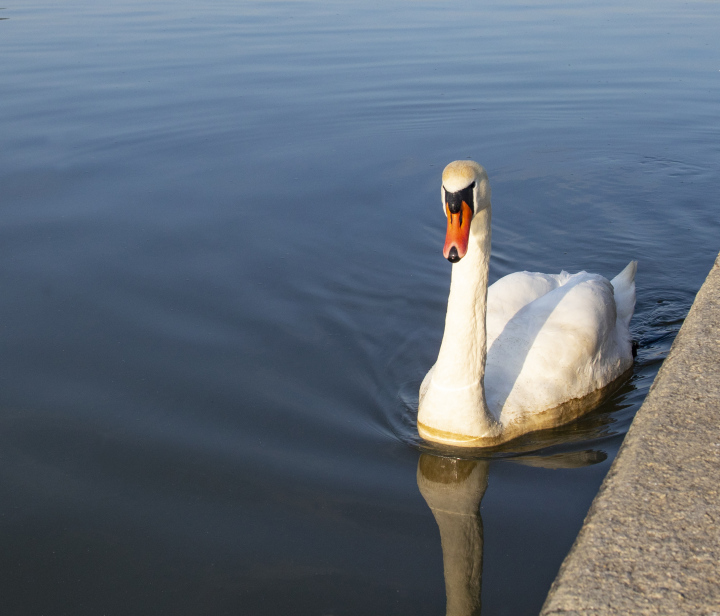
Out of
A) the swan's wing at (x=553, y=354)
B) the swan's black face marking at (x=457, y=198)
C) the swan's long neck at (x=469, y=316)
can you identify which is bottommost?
the swan's wing at (x=553, y=354)

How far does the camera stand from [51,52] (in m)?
16.2

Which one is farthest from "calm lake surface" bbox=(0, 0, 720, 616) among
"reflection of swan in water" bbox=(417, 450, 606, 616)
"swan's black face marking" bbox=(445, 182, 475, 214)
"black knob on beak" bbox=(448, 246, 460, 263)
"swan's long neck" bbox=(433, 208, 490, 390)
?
"swan's black face marking" bbox=(445, 182, 475, 214)

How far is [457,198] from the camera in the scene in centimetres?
426

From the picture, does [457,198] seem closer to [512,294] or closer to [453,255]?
[453,255]

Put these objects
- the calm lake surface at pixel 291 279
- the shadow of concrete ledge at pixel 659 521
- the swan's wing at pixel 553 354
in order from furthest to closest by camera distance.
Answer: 1. the swan's wing at pixel 553 354
2. the calm lake surface at pixel 291 279
3. the shadow of concrete ledge at pixel 659 521

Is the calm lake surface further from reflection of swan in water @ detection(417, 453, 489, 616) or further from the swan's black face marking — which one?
the swan's black face marking

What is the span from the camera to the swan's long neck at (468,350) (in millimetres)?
4727

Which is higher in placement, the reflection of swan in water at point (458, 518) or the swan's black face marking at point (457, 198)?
the swan's black face marking at point (457, 198)

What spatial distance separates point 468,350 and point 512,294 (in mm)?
1285

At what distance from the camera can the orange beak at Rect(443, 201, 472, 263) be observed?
4.14 m

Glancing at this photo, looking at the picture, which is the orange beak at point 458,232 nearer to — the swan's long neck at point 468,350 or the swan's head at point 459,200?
the swan's head at point 459,200

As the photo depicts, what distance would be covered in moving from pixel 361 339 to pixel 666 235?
3.94m

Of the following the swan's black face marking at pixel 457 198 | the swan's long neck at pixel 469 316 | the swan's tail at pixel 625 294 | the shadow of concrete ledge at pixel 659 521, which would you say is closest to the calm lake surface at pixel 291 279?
the swan's tail at pixel 625 294

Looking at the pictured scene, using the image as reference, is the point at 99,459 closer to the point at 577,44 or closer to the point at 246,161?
the point at 246,161
